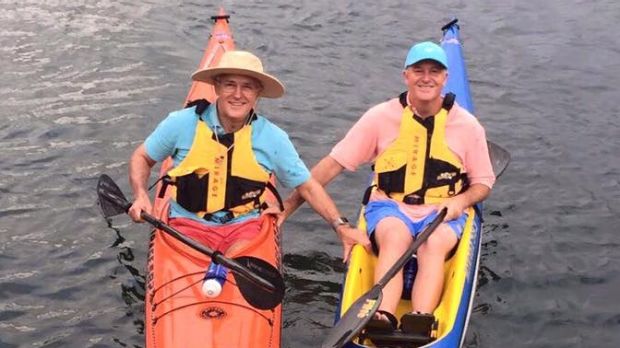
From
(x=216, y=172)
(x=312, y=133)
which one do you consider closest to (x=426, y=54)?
(x=216, y=172)

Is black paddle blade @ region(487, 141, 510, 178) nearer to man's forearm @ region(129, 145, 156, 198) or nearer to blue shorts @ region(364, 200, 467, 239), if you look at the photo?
blue shorts @ region(364, 200, 467, 239)

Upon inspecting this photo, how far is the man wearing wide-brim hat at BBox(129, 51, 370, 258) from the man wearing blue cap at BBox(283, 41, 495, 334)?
30 centimetres

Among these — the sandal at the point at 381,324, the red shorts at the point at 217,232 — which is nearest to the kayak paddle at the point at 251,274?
the red shorts at the point at 217,232

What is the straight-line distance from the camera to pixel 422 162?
17.3 ft

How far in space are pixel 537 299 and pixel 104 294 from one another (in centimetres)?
327

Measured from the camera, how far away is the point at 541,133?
884cm

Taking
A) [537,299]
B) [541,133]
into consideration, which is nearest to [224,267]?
[537,299]

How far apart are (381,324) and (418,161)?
4.09 ft

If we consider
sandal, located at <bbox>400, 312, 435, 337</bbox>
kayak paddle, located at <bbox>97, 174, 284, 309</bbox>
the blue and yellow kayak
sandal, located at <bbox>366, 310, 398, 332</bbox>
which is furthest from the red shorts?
sandal, located at <bbox>400, 312, 435, 337</bbox>

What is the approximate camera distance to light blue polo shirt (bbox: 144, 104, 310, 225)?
196 inches

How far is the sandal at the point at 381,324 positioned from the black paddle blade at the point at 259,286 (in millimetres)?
563

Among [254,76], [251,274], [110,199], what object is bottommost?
[251,274]

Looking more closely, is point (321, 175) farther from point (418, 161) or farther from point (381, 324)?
point (381, 324)

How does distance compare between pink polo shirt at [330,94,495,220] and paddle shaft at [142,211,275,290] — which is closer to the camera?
paddle shaft at [142,211,275,290]
